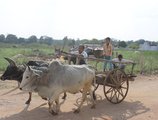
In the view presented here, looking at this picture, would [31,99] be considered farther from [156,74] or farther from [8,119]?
[156,74]

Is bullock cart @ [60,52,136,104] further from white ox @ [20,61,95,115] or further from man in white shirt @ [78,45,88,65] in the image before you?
white ox @ [20,61,95,115]

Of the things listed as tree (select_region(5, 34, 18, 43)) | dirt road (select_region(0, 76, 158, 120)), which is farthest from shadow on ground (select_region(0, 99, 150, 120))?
tree (select_region(5, 34, 18, 43))

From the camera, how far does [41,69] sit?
959 cm

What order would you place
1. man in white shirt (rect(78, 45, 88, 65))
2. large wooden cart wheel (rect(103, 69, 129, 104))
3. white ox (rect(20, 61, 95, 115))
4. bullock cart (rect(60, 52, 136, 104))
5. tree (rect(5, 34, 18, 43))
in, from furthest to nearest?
1. tree (rect(5, 34, 18, 43))
2. large wooden cart wheel (rect(103, 69, 129, 104))
3. bullock cart (rect(60, 52, 136, 104))
4. man in white shirt (rect(78, 45, 88, 65))
5. white ox (rect(20, 61, 95, 115))

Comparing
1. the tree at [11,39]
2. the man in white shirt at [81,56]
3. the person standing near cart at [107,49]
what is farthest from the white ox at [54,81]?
the tree at [11,39]

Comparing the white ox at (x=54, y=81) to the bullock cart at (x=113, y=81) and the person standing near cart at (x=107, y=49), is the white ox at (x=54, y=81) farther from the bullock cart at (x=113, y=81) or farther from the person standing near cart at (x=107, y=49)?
the person standing near cart at (x=107, y=49)

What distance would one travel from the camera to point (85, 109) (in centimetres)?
1079

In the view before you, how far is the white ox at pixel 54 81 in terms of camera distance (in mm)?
9320

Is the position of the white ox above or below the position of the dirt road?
above

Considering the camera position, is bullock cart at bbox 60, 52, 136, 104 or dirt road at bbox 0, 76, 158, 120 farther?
bullock cart at bbox 60, 52, 136, 104

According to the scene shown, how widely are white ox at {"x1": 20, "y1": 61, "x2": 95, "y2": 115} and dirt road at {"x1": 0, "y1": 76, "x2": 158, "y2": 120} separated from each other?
392 millimetres

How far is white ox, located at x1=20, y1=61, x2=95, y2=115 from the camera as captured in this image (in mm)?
9320

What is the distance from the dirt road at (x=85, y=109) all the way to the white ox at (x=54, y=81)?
1.28 feet

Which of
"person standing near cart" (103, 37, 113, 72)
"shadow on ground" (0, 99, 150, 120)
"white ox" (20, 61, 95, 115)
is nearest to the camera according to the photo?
"white ox" (20, 61, 95, 115)
